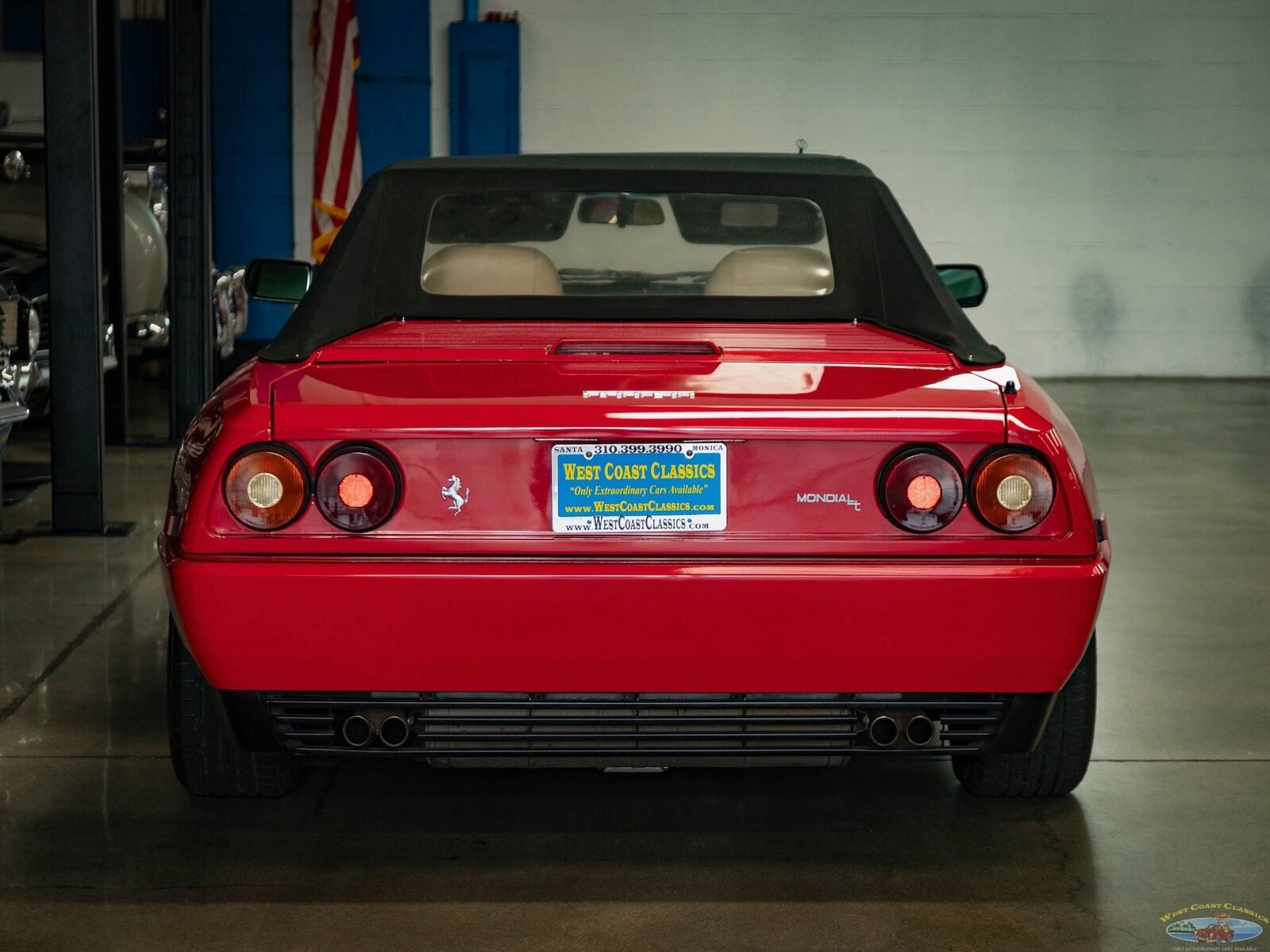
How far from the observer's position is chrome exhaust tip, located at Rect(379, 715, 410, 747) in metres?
2.50

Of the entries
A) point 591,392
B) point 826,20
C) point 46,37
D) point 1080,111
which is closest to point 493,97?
point 826,20

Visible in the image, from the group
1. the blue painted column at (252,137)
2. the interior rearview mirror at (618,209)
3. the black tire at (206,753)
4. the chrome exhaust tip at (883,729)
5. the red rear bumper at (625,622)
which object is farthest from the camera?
the blue painted column at (252,137)

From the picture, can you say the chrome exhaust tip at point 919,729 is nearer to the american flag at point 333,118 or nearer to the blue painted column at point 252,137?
the american flag at point 333,118

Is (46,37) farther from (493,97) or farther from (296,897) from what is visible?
(493,97)

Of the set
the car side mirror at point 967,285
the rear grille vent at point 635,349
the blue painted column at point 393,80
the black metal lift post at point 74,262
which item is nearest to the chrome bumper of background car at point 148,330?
the black metal lift post at point 74,262

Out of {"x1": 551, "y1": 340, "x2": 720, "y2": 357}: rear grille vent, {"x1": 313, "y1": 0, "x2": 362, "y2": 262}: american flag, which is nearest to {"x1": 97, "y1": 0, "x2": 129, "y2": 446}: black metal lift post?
{"x1": 313, "y1": 0, "x2": 362, "y2": 262}: american flag

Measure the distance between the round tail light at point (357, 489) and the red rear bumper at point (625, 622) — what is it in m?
0.07

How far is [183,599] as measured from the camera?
2.44 metres

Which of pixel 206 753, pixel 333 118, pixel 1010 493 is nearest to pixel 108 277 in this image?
pixel 333 118

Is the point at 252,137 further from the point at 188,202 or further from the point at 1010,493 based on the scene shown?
the point at 1010,493

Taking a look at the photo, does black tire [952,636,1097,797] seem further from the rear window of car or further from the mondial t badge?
the rear window of car

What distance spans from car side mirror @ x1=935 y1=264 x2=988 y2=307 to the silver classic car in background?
12.9ft

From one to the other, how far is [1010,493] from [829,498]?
30cm

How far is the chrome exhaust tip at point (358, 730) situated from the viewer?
2504 millimetres
